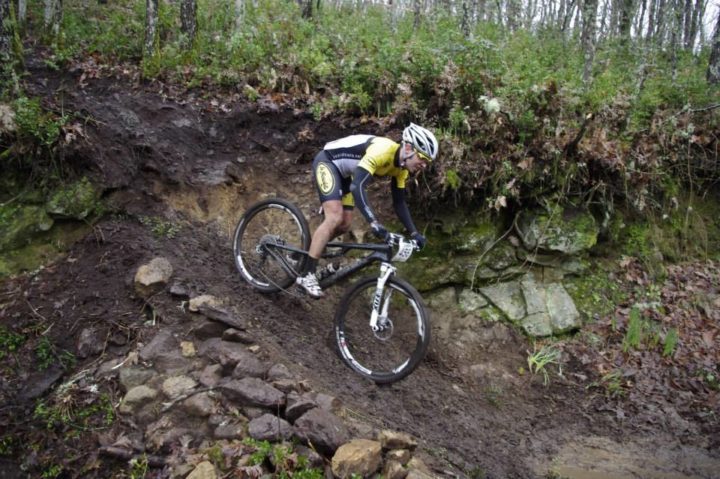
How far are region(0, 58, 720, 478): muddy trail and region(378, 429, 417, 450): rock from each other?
15 cm

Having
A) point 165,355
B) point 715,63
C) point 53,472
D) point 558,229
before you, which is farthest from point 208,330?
point 715,63

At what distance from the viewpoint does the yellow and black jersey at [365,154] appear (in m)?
5.14

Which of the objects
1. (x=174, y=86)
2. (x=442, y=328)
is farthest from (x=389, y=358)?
(x=174, y=86)

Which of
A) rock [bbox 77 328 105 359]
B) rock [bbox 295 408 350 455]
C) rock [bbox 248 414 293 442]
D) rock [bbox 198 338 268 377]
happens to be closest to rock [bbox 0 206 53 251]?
rock [bbox 77 328 105 359]

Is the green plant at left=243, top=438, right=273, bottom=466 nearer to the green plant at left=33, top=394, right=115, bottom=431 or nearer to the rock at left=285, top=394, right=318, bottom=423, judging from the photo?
the rock at left=285, top=394, right=318, bottom=423

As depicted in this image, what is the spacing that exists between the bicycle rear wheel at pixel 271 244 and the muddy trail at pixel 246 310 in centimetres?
22

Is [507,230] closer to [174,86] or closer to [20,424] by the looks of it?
[174,86]

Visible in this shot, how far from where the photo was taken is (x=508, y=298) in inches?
268

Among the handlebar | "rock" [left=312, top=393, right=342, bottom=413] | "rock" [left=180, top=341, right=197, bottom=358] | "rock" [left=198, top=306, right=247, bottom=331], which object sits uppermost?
the handlebar

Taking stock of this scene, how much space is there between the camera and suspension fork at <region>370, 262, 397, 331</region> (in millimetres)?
5055

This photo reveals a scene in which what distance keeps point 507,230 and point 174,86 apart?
18.3 ft

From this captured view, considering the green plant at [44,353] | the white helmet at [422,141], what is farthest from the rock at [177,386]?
the white helmet at [422,141]

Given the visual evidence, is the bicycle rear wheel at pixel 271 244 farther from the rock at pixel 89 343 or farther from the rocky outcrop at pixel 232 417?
the rock at pixel 89 343

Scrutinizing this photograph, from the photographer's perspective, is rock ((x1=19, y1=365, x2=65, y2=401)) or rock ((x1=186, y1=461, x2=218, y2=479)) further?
rock ((x1=19, y1=365, x2=65, y2=401))
